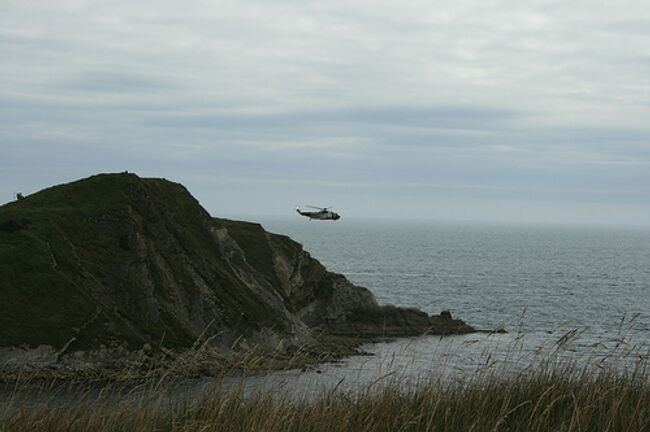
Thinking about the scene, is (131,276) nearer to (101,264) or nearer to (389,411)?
(101,264)

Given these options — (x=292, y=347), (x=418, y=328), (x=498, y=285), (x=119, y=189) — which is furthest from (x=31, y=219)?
(x=498, y=285)

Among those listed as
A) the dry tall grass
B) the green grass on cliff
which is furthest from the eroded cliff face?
the dry tall grass

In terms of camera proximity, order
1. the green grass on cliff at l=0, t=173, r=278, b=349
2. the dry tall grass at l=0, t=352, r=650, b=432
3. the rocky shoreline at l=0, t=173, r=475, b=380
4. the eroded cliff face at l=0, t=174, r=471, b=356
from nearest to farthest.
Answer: the dry tall grass at l=0, t=352, r=650, b=432 < the rocky shoreline at l=0, t=173, r=475, b=380 < the green grass on cliff at l=0, t=173, r=278, b=349 < the eroded cliff face at l=0, t=174, r=471, b=356

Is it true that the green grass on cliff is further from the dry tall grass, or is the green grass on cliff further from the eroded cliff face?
the dry tall grass

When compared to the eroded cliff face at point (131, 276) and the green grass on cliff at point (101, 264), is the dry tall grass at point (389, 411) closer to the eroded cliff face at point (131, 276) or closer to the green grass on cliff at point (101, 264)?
the eroded cliff face at point (131, 276)

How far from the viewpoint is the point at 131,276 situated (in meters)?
60.9

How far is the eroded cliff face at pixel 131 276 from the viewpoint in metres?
53.1

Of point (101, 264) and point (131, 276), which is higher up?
point (101, 264)

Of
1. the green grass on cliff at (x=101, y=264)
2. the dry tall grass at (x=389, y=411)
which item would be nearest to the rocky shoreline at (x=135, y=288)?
the green grass on cliff at (x=101, y=264)

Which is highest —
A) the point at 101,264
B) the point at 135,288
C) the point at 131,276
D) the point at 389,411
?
the point at 101,264

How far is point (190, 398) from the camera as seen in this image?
13914mm

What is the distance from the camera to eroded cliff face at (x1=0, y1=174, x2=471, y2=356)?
53.1 m

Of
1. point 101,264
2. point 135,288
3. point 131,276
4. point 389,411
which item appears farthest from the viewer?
point 131,276

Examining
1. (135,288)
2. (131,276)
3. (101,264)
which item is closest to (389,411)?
(135,288)
